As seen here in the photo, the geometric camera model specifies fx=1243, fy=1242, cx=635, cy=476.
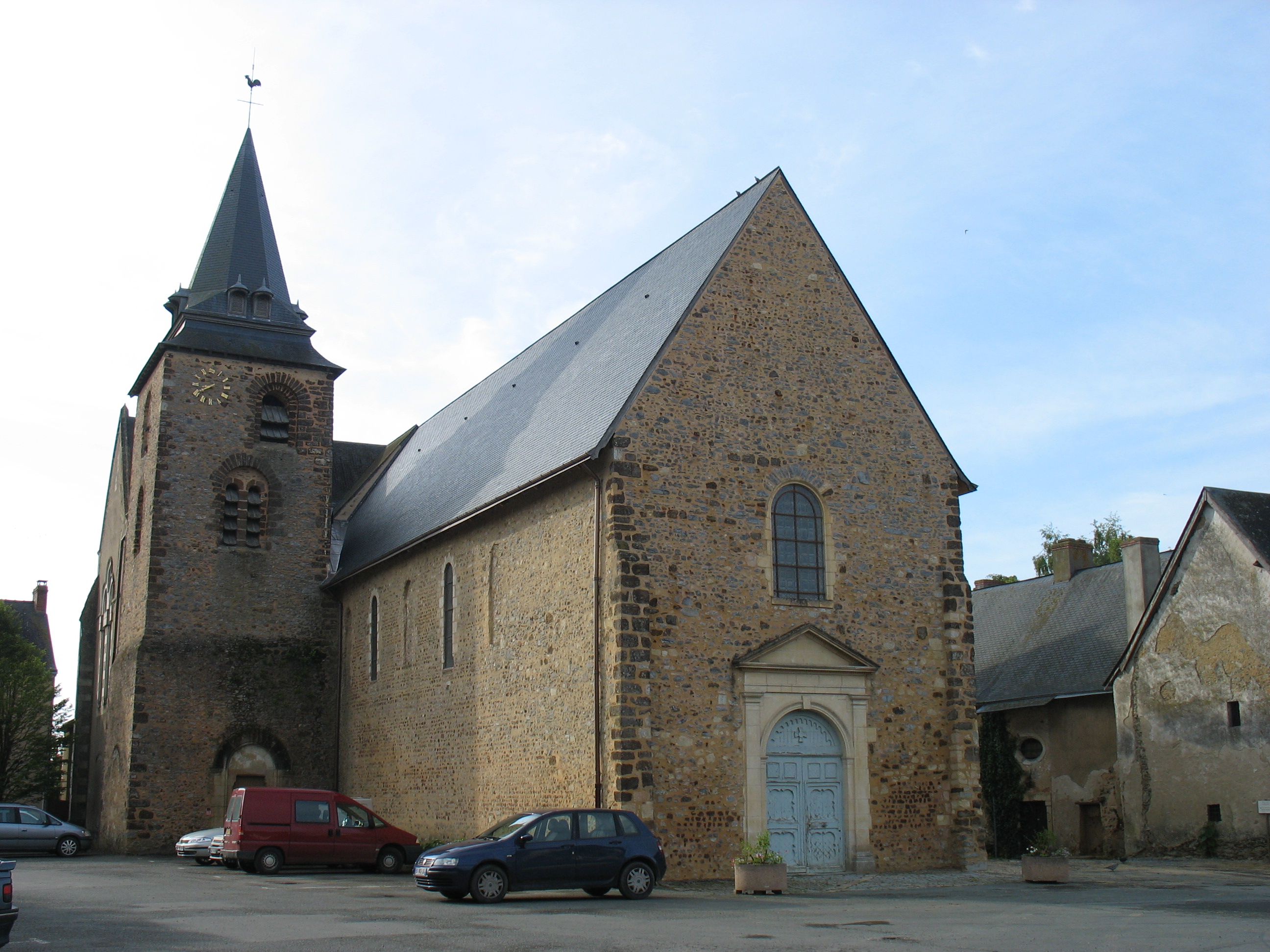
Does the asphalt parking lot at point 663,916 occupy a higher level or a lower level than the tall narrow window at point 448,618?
lower

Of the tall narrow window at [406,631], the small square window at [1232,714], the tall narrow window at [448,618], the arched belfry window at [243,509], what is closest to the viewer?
the tall narrow window at [448,618]

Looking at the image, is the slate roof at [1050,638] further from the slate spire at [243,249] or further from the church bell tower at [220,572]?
the slate spire at [243,249]

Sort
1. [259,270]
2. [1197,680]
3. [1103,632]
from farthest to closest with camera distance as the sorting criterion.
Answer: [259,270]
[1103,632]
[1197,680]

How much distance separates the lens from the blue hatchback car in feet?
47.3

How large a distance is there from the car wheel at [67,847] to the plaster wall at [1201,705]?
22184mm

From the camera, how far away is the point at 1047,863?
58.5 feet

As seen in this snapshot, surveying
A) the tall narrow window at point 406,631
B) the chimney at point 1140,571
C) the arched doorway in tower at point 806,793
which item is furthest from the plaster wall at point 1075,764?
the tall narrow window at point 406,631

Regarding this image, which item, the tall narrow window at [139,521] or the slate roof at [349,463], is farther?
Result: the slate roof at [349,463]

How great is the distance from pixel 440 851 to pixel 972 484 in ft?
37.2

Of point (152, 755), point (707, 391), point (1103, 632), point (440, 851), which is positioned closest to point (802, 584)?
point (707, 391)

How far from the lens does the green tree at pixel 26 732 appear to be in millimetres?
34656

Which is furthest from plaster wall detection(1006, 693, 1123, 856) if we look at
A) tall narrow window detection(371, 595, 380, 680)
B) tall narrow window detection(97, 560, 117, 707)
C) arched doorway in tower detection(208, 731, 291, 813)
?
tall narrow window detection(97, 560, 117, 707)

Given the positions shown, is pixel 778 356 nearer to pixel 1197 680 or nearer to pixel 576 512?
pixel 576 512

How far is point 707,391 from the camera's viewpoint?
19.3m
